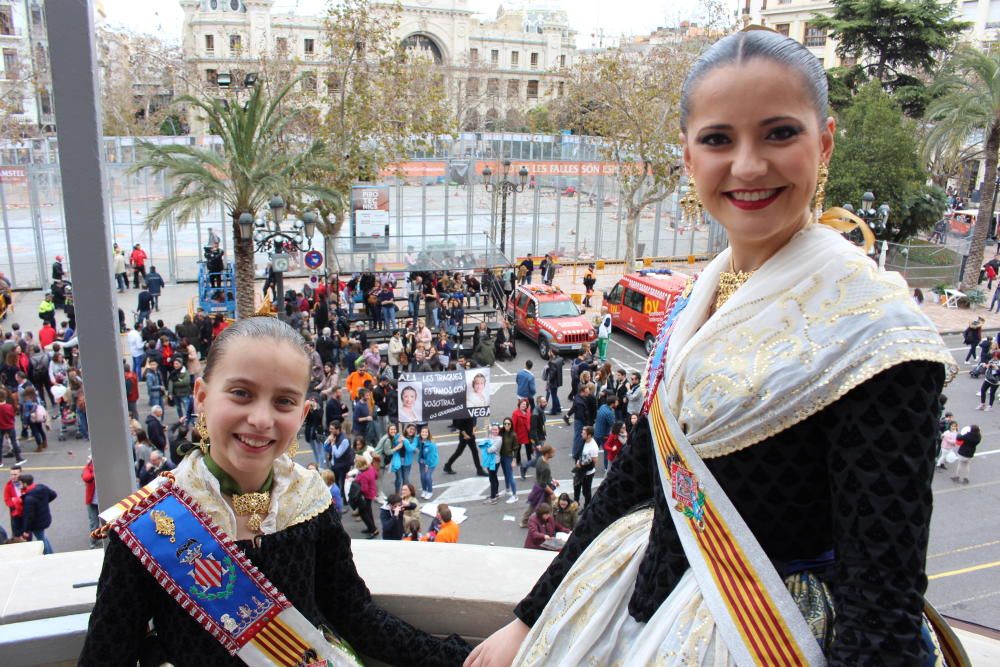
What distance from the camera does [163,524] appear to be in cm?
220

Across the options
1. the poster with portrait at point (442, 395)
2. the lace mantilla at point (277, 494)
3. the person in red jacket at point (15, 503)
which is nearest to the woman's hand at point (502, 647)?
the lace mantilla at point (277, 494)

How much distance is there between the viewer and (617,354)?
19.2 metres

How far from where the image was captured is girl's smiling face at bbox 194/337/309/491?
2.19m

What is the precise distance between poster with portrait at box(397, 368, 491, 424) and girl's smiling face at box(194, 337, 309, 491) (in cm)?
929

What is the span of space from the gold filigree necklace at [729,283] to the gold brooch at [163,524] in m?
1.49

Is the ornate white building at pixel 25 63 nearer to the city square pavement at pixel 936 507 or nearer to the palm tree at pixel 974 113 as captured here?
the city square pavement at pixel 936 507

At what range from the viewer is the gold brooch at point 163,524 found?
219 cm

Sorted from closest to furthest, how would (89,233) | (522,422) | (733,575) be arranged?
(733,575) → (89,233) → (522,422)

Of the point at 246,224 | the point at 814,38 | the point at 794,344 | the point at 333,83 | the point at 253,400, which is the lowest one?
the point at 246,224

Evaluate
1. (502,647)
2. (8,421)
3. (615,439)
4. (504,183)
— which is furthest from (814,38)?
(502,647)

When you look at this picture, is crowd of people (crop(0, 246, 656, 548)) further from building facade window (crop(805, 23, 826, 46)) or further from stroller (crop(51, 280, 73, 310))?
building facade window (crop(805, 23, 826, 46))

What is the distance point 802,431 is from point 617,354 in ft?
58.3

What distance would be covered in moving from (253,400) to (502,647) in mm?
892

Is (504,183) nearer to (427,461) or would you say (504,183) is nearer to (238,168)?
(238,168)
